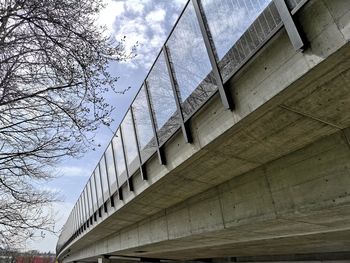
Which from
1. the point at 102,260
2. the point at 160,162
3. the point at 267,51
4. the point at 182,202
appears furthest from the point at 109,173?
the point at 102,260

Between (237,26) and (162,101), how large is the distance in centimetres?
302

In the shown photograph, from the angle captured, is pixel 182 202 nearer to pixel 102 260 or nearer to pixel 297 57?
pixel 297 57

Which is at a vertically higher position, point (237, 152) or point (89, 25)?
point (89, 25)

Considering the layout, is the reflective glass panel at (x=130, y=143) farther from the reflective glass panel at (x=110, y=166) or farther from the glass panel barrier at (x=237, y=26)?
the glass panel barrier at (x=237, y=26)

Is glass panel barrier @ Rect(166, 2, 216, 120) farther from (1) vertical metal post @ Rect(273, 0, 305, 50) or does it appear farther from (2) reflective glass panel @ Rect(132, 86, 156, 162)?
(2) reflective glass panel @ Rect(132, 86, 156, 162)

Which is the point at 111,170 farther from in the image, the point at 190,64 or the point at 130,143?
the point at 190,64

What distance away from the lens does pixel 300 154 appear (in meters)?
5.00

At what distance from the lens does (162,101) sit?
6.93m

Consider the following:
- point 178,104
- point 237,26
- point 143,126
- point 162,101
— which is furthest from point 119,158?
point 237,26

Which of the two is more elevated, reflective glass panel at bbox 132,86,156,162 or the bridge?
reflective glass panel at bbox 132,86,156,162

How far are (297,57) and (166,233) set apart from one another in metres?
8.08

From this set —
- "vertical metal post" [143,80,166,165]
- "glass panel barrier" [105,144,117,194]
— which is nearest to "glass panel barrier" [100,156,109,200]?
"glass panel barrier" [105,144,117,194]

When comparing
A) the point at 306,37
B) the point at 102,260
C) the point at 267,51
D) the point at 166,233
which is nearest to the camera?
the point at 306,37

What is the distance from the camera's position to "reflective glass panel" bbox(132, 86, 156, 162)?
7605mm
